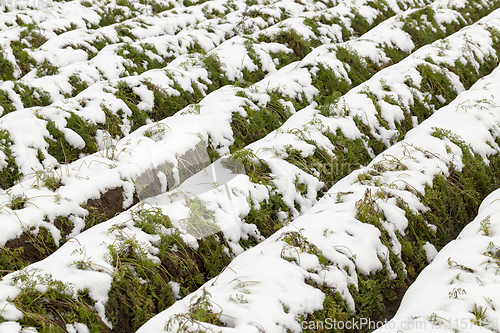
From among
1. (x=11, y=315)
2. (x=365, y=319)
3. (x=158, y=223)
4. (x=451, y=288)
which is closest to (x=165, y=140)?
(x=158, y=223)

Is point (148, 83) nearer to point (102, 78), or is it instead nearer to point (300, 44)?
point (102, 78)

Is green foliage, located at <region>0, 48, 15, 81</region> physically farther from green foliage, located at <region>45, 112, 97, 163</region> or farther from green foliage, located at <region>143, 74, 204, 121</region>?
green foliage, located at <region>143, 74, 204, 121</region>

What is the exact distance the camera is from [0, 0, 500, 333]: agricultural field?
10.4 ft

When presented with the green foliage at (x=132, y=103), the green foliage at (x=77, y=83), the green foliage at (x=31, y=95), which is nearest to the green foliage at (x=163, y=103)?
the green foliage at (x=132, y=103)

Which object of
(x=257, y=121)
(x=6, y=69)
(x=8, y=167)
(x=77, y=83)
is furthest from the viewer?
(x=6, y=69)

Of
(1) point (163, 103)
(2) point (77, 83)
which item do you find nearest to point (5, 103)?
(2) point (77, 83)

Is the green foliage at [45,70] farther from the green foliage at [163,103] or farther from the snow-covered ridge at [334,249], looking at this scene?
the snow-covered ridge at [334,249]

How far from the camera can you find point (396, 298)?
3.81 m

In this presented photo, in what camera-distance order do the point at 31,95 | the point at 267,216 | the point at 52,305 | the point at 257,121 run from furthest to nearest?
the point at 31,95 → the point at 257,121 → the point at 267,216 → the point at 52,305

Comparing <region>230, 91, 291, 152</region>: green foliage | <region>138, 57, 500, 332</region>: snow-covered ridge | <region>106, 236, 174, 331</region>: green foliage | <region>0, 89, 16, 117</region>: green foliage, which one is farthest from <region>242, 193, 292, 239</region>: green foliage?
<region>0, 89, 16, 117</region>: green foliage

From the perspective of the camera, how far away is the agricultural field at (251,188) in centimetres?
316

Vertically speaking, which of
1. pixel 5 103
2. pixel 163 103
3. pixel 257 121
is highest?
pixel 5 103

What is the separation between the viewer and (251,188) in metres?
4.52

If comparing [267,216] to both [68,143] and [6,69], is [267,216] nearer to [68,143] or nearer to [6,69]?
[68,143]
